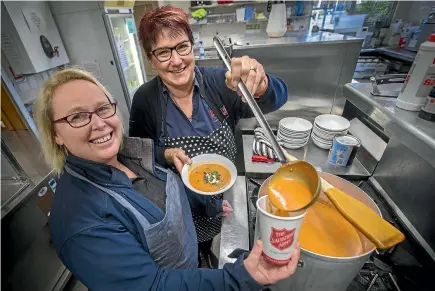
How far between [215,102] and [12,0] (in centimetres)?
233

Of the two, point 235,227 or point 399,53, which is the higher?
point 399,53

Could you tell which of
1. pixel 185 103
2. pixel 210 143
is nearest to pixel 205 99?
pixel 185 103

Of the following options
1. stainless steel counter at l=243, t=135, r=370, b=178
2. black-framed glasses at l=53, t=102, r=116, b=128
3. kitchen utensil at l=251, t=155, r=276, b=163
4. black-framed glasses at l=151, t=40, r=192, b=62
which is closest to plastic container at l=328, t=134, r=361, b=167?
stainless steel counter at l=243, t=135, r=370, b=178

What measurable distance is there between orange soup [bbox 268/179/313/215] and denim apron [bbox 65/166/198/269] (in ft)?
1.36

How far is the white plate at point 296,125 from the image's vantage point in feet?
4.50

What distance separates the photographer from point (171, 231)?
A: 2.64 ft

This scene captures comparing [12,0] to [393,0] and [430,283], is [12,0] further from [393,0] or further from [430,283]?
[393,0]

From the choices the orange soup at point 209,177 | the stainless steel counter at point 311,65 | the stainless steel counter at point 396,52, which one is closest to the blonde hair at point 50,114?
the orange soup at point 209,177

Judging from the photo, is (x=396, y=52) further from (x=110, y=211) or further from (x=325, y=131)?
(x=110, y=211)

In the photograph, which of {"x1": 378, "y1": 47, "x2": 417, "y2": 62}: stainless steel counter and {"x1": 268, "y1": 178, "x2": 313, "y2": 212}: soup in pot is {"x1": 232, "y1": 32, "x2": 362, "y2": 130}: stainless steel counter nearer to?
{"x1": 268, "y1": 178, "x2": 313, "y2": 212}: soup in pot

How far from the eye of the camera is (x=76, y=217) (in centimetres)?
61

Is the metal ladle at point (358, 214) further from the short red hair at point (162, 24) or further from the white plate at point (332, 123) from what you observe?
the white plate at point (332, 123)

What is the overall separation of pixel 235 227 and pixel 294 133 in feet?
2.46

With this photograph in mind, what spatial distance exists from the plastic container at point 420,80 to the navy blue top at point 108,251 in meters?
0.84
